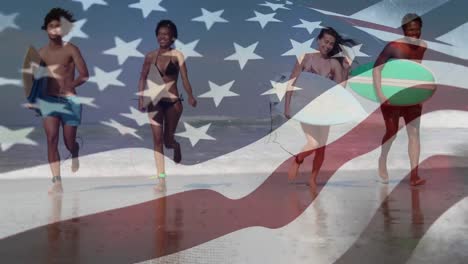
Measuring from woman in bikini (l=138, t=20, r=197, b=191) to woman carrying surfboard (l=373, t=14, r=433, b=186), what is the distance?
198cm

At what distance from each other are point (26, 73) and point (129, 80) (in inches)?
37.4

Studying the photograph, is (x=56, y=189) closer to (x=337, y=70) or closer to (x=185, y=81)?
(x=185, y=81)

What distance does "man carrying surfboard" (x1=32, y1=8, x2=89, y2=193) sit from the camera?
5.62m

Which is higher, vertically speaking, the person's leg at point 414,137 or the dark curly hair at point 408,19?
the dark curly hair at point 408,19

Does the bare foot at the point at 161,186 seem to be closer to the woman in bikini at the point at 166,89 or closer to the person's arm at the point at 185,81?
the woman in bikini at the point at 166,89

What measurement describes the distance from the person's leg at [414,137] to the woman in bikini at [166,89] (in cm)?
217

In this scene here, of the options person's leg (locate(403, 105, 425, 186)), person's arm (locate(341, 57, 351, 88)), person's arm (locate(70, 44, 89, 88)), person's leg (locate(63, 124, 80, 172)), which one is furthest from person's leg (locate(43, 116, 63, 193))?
person's leg (locate(403, 105, 425, 186))

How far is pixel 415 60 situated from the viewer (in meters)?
6.38

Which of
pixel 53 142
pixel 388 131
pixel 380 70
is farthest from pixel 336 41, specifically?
pixel 53 142

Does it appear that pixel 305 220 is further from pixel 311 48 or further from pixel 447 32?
pixel 447 32

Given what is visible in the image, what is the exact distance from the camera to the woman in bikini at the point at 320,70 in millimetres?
6141

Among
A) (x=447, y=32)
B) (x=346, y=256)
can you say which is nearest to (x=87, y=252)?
(x=346, y=256)

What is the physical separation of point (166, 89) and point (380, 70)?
7.28 feet

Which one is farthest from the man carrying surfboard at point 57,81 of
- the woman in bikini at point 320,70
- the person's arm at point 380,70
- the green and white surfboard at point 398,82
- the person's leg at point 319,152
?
the person's arm at point 380,70
